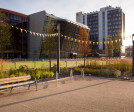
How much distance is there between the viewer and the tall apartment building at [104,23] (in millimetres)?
85562

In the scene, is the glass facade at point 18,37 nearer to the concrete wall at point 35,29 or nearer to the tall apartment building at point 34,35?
the tall apartment building at point 34,35

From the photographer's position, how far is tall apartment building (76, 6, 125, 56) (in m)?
85.6

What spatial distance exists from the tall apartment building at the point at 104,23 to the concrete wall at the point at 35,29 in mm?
42155

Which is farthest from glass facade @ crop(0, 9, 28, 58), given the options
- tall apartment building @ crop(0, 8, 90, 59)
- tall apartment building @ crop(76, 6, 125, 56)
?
tall apartment building @ crop(76, 6, 125, 56)

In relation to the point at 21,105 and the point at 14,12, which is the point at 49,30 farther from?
the point at 14,12

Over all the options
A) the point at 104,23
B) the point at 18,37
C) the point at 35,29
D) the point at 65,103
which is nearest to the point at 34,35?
the point at 35,29

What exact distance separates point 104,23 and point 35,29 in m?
55.9

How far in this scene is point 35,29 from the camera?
168 feet

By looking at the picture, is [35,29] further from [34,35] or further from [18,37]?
[18,37]

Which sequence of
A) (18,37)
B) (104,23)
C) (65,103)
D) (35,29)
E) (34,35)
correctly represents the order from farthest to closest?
(104,23), (35,29), (34,35), (18,37), (65,103)

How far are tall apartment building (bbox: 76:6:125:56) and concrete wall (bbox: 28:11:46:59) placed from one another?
42.2 meters

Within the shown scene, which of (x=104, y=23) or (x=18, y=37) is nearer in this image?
(x=18, y=37)

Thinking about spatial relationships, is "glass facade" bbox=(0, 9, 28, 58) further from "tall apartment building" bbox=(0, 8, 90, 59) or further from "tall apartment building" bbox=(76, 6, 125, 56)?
"tall apartment building" bbox=(76, 6, 125, 56)

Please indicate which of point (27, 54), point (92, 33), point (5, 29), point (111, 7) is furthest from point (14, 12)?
point (111, 7)
